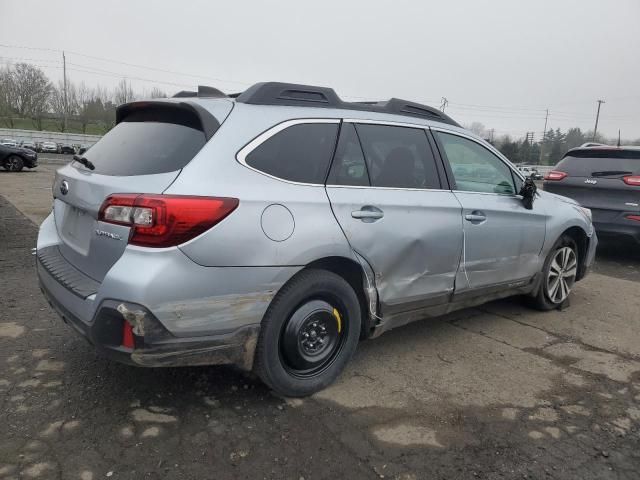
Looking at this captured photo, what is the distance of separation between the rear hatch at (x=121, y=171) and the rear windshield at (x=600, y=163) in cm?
641

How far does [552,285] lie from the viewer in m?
4.86

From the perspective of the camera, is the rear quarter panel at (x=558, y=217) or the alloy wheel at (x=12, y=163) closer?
the rear quarter panel at (x=558, y=217)

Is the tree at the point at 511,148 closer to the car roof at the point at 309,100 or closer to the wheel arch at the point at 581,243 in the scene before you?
the wheel arch at the point at 581,243

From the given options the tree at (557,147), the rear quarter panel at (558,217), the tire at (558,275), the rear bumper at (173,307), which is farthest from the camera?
the tree at (557,147)

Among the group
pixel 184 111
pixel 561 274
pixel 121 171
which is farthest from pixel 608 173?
pixel 121 171

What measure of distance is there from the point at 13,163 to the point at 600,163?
1990 cm

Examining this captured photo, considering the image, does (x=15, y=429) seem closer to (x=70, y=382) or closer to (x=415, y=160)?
(x=70, y=382)

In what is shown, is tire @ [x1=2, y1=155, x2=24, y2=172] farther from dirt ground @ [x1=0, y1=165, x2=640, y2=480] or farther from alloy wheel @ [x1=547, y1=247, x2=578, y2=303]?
alloy wheel @ [x1=547, y1=247, x2=578, y2=303]

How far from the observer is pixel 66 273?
2.80 meters

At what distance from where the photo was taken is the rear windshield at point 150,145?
260 cm

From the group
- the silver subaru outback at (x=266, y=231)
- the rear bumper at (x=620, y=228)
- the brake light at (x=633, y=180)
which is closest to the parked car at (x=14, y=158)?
the silver subaru outback at (x=266, y=231)

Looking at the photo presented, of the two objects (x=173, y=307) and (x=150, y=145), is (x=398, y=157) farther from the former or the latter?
(x=173, y=307)

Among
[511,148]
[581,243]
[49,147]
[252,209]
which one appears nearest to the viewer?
[252,209]

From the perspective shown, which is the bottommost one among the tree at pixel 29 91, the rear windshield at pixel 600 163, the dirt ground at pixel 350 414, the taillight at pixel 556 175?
the dirt ground at pixel 350 414
